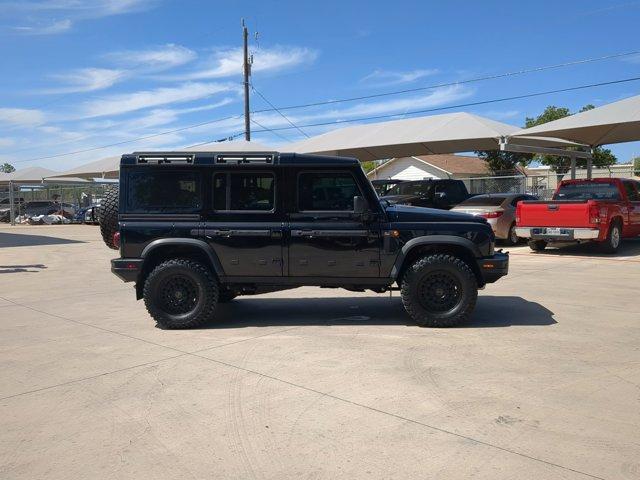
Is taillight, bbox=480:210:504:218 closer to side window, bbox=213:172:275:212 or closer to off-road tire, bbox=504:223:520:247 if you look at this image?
off-road tire, bbox=504:223:520:247

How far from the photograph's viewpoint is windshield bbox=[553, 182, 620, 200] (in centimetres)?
1478

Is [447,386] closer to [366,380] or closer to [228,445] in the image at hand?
[366,380]

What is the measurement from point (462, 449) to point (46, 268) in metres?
12.1

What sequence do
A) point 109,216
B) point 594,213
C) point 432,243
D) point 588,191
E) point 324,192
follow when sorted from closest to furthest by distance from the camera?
point 432,243, point 324,192, point 109,216, point 594,213, point 588,191

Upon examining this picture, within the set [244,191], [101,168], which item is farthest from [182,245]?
[101,168]

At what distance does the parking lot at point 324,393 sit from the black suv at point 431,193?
9.95 metres

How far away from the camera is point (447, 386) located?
4.82 m

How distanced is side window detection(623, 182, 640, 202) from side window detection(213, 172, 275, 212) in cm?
1186

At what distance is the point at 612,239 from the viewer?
14.2 metres

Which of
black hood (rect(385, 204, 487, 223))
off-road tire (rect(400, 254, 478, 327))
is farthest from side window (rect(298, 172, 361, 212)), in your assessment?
off-road tire (rect(400, 254, 478, 327))

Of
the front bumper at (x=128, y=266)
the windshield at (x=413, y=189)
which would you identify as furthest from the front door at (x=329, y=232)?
the windshield at (x=413, y=189)

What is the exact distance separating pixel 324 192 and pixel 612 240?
33.1 feet

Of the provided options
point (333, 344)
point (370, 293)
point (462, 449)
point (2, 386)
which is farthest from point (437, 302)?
point (2, 386)

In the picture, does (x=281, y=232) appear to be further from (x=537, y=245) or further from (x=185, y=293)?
(x=537, y=245)
